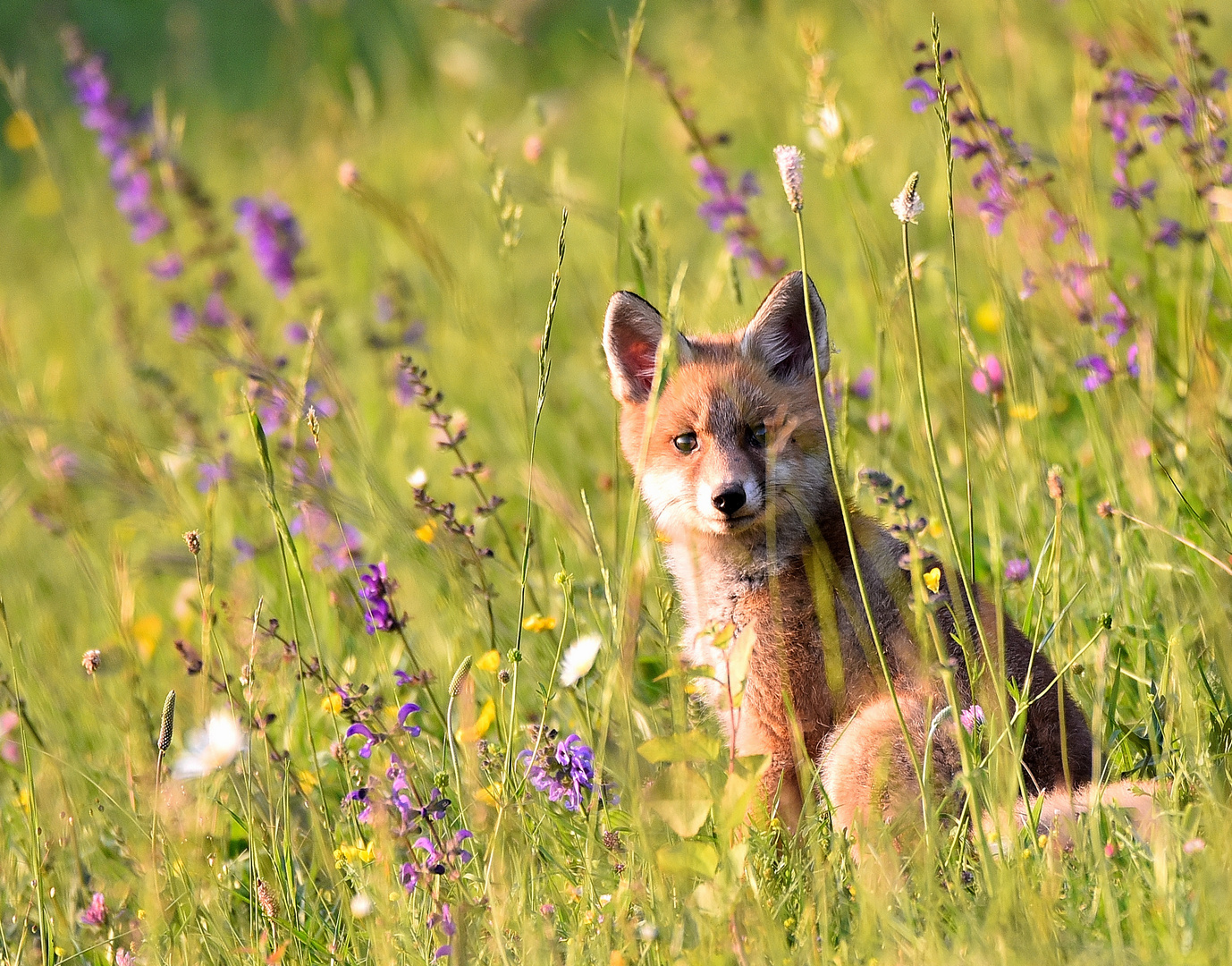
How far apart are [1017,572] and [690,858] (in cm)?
177

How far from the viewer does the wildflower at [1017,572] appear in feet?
11.4

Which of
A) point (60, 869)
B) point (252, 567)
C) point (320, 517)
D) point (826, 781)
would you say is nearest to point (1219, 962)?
point (826, 781)

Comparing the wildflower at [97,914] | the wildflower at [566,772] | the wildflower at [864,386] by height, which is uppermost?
the wildflower at [864,386]

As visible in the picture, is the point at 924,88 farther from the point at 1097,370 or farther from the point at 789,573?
the point at 789,573

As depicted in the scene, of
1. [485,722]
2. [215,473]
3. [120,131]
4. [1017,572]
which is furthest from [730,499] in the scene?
[120,131]

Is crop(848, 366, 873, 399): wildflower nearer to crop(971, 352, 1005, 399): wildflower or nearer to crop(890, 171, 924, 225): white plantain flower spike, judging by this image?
crop(971, 352, 1005, 399): wildflower

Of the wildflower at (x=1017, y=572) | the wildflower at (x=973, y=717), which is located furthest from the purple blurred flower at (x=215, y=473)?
the wildflower at (x=1017, y=572)

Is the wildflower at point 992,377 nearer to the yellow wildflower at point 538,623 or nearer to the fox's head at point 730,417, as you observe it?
the fox's head at point 730,417

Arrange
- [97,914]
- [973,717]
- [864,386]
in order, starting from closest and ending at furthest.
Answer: [973,717] → [97,914] → [864,386]

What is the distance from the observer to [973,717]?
245 centimetres

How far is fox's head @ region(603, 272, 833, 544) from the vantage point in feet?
11.5

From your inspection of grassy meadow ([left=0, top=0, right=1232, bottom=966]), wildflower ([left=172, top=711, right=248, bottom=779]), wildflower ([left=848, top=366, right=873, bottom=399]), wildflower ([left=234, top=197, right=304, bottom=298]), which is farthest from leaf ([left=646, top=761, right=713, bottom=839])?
wildflower ([left=234, top=197, right=304, bottom=298])

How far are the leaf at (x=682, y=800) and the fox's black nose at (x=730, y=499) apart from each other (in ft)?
4.21

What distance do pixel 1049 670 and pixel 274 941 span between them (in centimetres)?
191
